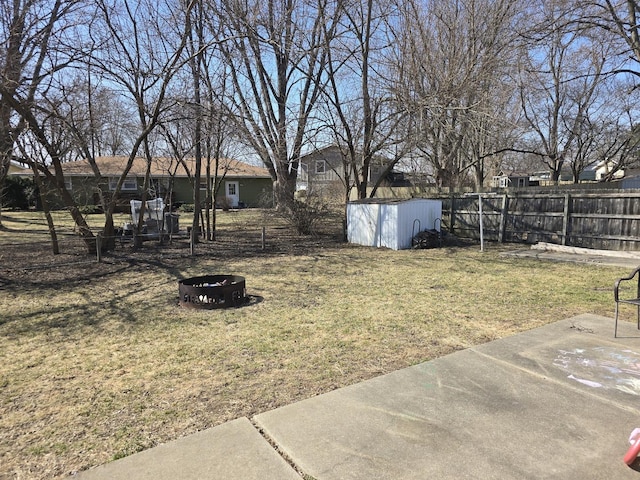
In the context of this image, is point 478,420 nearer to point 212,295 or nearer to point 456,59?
point 212,295

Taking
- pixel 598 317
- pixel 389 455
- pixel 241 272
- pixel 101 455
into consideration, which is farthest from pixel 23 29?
pixel 598 317

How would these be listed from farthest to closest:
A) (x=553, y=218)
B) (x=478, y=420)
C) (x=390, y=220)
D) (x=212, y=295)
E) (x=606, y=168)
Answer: (x=606, y=168)
(x=553, y=218)
(x=390, y=220)
(x=212, y=295)
(x=478, y=420)

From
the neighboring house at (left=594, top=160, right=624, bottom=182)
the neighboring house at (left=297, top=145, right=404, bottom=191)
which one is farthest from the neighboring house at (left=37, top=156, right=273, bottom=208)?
the neighboring house at (left=594, top=160, right=624, bottom=182)

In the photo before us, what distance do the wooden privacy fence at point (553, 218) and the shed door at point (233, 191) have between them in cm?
1930

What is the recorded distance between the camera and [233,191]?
107 feet

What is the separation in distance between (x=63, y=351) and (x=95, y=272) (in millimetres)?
4710

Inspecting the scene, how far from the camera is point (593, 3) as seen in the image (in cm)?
1334

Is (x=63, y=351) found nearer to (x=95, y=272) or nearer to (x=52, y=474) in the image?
(x=52, y=474)

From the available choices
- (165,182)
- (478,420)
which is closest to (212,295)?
(478,420)

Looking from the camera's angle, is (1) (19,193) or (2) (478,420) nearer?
(2) (478,420)

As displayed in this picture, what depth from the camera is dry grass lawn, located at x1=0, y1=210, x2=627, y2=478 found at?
2912 mm

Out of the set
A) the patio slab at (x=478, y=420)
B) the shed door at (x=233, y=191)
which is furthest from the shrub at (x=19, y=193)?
the patio slab at (x=478, y=420)

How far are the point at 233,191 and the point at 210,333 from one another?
94.1 ft

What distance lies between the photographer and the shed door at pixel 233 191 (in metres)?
31.5
